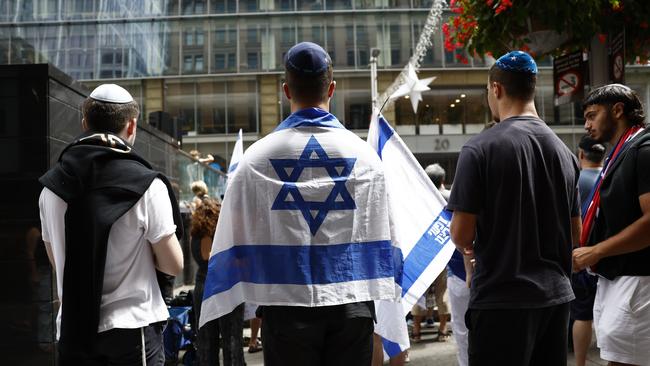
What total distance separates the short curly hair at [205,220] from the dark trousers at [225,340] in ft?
2.57

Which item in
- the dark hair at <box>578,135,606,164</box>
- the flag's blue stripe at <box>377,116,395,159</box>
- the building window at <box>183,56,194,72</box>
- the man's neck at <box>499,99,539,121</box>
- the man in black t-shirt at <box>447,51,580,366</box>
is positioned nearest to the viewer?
the man in black t-shirt at <box>447,51,580,366</box>

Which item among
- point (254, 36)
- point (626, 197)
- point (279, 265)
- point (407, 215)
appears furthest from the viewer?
point (254, 36)

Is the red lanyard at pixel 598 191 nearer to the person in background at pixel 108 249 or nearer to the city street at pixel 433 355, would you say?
the person in background at pixel 108 249

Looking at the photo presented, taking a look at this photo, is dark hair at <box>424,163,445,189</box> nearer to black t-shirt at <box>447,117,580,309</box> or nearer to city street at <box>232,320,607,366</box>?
city street at <box>232,320,607,366</box>

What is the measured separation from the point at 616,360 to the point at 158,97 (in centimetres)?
2912

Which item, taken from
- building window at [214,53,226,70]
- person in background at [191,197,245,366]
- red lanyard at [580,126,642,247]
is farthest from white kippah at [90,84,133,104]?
building window at [214,53,226,70]

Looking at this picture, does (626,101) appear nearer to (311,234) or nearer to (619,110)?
(619,110)

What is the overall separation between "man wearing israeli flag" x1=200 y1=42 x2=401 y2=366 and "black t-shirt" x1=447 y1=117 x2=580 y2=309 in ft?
1.26

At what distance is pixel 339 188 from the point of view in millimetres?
2418

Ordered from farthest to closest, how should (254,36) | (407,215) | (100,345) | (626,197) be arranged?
(254,36) → (407,215) → (626,197) → (100,345)

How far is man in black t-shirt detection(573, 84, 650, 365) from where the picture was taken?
2.93 m

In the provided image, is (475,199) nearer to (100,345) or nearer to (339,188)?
(339,188)

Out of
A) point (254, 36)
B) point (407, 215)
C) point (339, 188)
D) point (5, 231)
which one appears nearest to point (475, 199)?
point (339, 188)

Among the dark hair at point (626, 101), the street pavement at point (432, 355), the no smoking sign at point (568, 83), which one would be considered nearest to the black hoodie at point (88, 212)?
the dark hair at point (626, 101)
